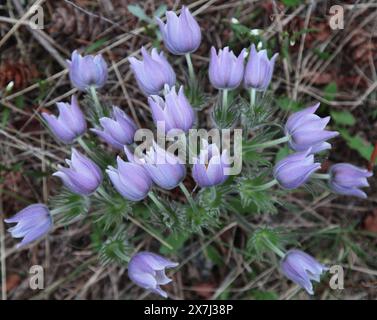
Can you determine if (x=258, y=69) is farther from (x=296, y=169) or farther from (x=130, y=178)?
(x=130, y=178)

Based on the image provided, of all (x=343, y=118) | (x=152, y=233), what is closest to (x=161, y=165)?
(x=152, y=233)

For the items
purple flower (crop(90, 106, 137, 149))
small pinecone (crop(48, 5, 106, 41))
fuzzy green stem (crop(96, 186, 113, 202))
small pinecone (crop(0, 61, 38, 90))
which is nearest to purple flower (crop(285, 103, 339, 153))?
purple flower (crop(90, 106, 137, 149))

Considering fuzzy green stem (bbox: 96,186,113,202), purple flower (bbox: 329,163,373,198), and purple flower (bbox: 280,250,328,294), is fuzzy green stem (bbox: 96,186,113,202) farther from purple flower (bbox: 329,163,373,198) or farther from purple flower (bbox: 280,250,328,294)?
purple flower (bbox: 329,163,373,198)

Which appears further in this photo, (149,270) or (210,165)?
(149,270)

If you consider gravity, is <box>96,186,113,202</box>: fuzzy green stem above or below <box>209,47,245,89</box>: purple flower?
below

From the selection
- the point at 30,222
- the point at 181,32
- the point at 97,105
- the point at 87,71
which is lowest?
the point at 30,222

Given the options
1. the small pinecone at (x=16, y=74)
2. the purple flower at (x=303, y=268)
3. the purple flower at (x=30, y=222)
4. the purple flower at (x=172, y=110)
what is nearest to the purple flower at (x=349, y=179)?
the purple flower at (x=303, y=268)
